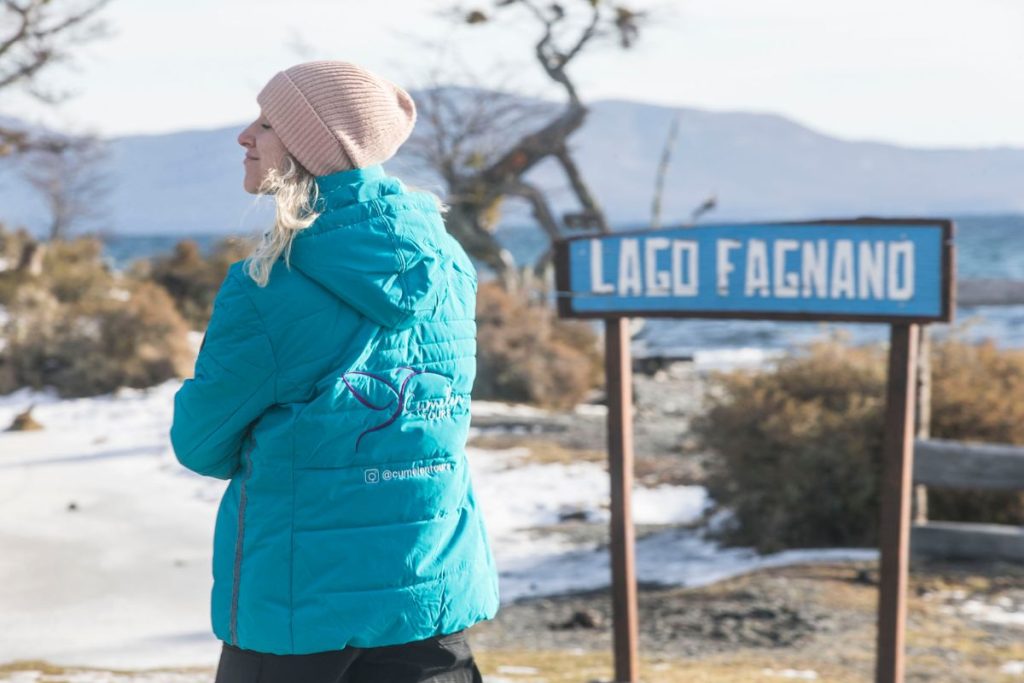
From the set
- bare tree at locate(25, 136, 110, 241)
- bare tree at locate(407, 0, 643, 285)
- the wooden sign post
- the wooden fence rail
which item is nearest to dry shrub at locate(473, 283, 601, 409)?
bare tree at locate(407, 0, 643, 285)

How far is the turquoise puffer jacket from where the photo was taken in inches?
82.4

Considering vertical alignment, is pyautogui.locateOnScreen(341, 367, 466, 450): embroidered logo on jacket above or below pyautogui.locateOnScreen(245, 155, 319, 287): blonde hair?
below

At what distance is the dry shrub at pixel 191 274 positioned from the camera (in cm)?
1970

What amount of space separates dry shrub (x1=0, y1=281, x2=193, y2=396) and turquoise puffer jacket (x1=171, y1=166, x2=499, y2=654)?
12.6m

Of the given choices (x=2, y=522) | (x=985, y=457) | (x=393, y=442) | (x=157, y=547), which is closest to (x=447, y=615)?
(x=393, y=442)

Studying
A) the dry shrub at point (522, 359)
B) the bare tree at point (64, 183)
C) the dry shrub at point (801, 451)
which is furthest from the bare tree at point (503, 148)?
the bare tree at point (64, 183)

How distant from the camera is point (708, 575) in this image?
708 cm

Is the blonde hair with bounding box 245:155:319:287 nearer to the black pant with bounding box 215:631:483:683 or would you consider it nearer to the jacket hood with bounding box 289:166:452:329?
the jacket hood with bounding box 289:166:452:329

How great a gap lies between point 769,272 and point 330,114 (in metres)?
2.55

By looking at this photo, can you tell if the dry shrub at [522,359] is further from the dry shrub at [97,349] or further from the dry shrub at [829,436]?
the dry shrub at [829,436]

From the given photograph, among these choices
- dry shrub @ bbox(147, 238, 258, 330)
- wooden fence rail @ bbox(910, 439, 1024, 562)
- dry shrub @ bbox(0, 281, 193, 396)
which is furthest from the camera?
dry shrub @ bbox(147, 238, 258, 330)

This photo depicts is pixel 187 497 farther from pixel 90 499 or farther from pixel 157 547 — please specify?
pixel 157 547

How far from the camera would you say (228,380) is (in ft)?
6.81

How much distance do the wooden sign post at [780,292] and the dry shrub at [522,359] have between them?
1067cm
